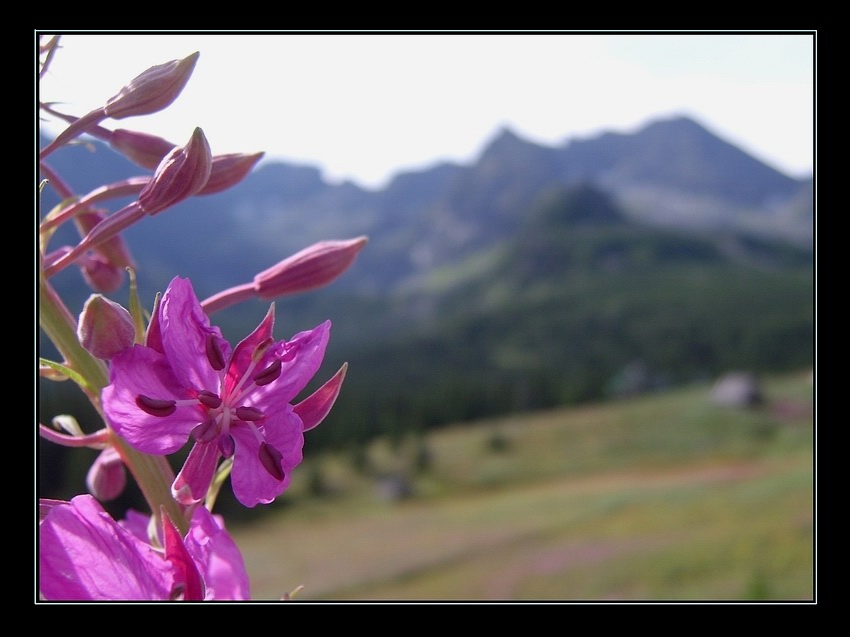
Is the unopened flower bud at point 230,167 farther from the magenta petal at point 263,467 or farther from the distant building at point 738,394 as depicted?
the distant building at point 738,394

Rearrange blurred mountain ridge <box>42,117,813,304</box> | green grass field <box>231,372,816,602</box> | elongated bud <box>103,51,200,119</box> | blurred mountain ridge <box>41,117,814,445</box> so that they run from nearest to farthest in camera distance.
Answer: elongated bud <box>103,51,200,119</box>, green grass field <box>231,372,816,602</box>, blurred mountain ridge <box>41,117,814,445</box>, blurred mountain ridge <box>42,117,813,304</box>

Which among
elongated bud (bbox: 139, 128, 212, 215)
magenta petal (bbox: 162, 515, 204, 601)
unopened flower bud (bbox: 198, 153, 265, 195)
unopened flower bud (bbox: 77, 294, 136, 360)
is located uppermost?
unopened flower bud (bbox: 198, 153, 265, 195)

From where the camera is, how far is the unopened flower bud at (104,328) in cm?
153

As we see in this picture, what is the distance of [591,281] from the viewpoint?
122 metres

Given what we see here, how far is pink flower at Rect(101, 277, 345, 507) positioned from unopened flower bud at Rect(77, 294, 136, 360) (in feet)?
0.18

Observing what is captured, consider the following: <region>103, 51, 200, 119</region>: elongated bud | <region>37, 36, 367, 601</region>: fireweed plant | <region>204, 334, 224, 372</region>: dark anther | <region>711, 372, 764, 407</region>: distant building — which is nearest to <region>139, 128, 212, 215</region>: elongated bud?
<region>37, 36, 367, 601</region>: fireweed plant

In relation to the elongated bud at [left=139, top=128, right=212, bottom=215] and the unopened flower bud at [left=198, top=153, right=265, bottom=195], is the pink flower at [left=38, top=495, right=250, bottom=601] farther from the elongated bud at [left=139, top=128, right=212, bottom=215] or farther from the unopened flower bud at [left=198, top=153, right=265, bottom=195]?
the unopened flower bud at [left=198, top=153, right=265, bottom=195]

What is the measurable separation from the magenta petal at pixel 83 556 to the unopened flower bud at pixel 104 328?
255mm

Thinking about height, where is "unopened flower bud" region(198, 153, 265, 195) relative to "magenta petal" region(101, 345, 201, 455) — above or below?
above

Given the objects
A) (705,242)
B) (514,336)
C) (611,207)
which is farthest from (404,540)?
(611,207)

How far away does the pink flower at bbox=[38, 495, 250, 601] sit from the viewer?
1525 mm

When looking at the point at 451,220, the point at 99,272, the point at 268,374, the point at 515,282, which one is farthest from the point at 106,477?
the point at 451,220

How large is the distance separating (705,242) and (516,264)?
93.2 feet

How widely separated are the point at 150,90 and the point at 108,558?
3.19 feet
